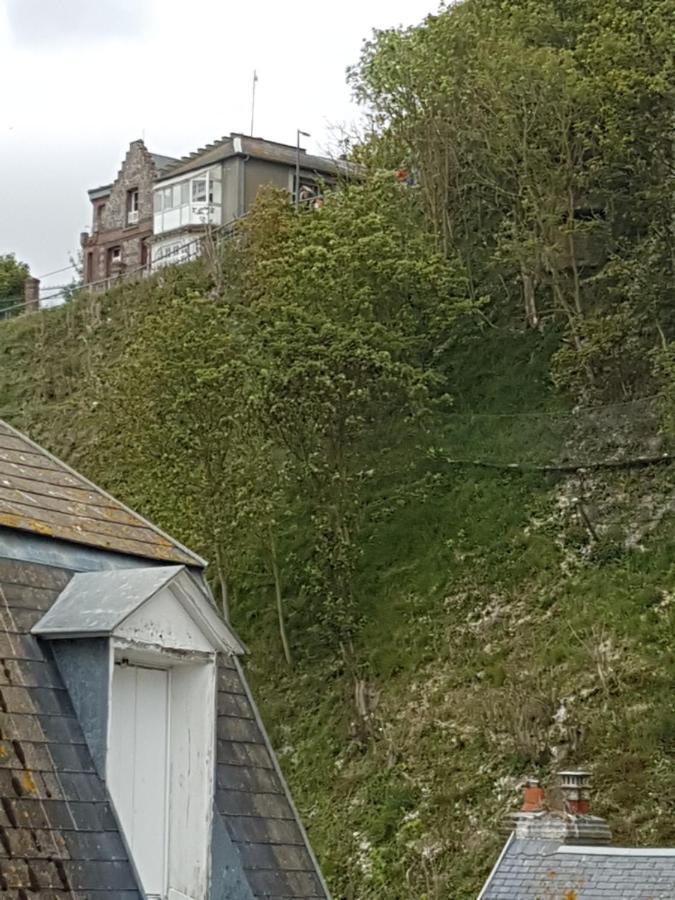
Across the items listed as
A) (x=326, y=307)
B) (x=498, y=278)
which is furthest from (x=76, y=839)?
(x=498, y=278)

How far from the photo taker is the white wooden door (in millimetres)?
7355

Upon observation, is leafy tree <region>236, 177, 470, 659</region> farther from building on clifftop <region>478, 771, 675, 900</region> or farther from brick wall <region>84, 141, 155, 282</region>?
brick wall <region>84, 141, 155, 282</region>

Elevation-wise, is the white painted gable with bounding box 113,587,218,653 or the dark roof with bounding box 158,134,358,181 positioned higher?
the dark roof with bounding box 158,134,358,181

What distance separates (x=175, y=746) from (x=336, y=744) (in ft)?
76.6

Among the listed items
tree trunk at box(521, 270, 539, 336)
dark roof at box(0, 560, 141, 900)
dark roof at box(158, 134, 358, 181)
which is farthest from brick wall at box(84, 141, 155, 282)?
dark roof at box(0, 560, 141, 900)

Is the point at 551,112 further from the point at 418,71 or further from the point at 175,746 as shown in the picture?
the point at 175,746

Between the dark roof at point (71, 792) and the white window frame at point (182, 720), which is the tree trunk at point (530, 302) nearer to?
the dark roof at point (71, 792)

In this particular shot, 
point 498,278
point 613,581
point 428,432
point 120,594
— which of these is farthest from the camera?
point 498,278

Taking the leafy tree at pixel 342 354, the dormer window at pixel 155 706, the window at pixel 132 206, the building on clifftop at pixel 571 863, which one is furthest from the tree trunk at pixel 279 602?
the window at pixel 132 206

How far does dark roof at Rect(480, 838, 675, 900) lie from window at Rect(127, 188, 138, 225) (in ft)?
173

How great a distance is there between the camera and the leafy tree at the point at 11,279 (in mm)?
70188

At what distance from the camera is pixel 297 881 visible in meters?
7.70

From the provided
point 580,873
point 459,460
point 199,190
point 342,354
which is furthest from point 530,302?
point 199,190

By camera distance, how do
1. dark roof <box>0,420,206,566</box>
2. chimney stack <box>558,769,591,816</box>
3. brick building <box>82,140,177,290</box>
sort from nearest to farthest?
dark roof <box>0,420,206,566</box> < chimney stack <box>558,769,591,816</box> < brick building <box>82,140,177,290</box>
